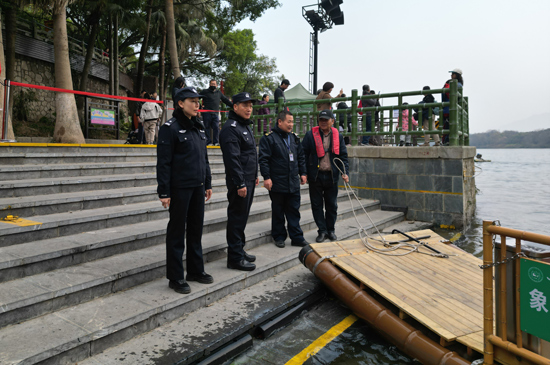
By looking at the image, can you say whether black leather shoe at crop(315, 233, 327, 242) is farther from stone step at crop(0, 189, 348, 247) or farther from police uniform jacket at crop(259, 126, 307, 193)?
stone step at crop(0, 189, 348, 247)

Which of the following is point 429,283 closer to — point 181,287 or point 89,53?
point 181,287

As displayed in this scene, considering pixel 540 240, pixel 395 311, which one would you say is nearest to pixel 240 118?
pixel 395 311

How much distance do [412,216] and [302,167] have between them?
13.6 ft

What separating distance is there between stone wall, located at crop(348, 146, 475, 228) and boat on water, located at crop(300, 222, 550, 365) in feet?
10.6

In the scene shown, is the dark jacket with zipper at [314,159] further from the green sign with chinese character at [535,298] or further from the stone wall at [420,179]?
the green sign with chinese character at [535,298]

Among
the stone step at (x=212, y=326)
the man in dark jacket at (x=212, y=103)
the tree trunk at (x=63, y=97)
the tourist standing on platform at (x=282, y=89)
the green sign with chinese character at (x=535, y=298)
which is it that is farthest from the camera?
the tourist standing on platform at (x=282, y=89)

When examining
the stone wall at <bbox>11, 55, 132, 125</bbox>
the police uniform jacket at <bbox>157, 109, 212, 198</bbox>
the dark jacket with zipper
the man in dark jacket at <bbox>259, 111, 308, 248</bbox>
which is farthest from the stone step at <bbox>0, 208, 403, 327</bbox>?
the stone wall at <bbox>11, 55, 132, 125</bbox>

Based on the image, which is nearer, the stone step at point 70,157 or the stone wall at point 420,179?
the stone step at point 70,157

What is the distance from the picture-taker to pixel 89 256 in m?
3.97

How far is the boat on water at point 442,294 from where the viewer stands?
230cm

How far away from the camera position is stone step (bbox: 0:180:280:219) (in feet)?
15.1

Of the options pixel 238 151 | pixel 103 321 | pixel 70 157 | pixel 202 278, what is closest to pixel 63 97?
pixel 70 157

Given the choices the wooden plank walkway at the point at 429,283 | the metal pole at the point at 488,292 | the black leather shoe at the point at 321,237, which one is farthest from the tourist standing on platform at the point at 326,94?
the metal pole at the point at 488,292

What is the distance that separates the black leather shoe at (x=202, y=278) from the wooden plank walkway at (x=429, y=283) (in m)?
1.27
